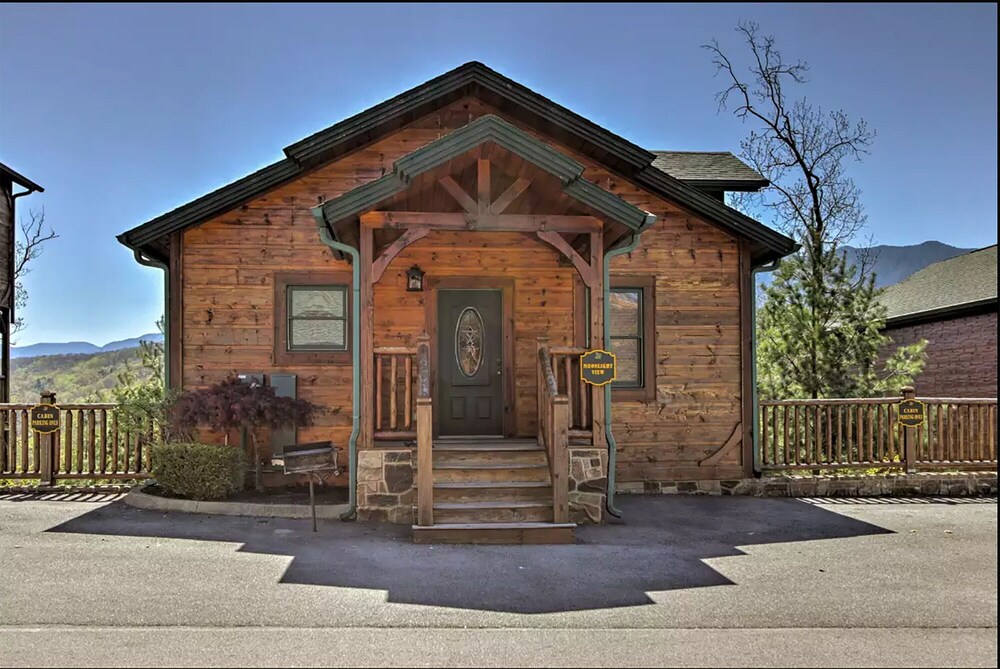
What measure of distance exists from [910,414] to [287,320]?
8.86 meters

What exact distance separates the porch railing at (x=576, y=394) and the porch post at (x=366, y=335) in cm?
208

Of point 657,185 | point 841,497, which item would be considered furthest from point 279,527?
point 841,497

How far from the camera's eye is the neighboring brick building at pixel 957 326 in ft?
59.8

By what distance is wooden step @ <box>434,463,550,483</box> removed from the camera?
855 cm

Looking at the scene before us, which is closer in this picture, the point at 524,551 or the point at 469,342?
the point at 524,551

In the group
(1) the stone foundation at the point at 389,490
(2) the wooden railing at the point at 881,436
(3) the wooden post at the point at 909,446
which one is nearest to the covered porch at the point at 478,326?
(1) the stone foundation at the point at 389,490

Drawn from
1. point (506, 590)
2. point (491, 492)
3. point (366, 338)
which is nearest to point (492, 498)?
point (491, 492)

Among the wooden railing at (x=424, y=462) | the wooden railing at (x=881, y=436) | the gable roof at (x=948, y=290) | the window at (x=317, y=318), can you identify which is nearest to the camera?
the wooden railing at (x=424, y=462)

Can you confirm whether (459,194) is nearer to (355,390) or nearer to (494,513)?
(355,390)

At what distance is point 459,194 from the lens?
27.2ft

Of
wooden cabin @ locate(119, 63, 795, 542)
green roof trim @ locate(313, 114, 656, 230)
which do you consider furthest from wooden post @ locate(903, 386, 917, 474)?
green roof trim @ locate(313, 114, 656, 230)

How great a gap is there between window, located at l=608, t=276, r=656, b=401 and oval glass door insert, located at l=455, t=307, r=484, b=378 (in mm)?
1893

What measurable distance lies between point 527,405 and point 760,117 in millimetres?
10897

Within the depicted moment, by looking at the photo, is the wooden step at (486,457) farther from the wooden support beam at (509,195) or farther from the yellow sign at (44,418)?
the yellow sign at (44,418)
